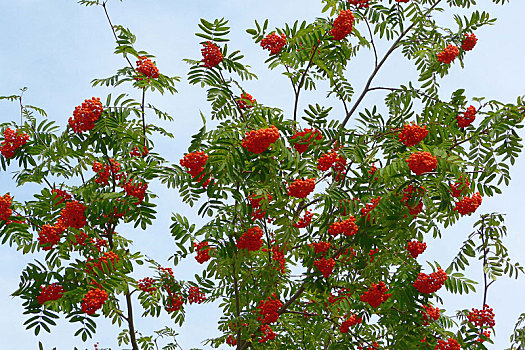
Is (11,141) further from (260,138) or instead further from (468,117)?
(468,117)

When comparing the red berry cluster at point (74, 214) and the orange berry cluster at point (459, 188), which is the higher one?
the red berry cluster at point (74, 214)

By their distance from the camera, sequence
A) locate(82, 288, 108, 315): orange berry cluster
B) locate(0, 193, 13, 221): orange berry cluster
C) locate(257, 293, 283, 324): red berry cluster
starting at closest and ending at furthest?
locate(82, 288, 108, 315): orange berry cluster → locate(0, 193, 13, 221): orange berry cluster → locate(257, 293, 283, 324): red berry cluster

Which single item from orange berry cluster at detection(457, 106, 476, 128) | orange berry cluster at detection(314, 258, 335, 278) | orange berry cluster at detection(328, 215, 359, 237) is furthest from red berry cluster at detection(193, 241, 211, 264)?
orange berry cluster at detection(457, 106, 476, 128)

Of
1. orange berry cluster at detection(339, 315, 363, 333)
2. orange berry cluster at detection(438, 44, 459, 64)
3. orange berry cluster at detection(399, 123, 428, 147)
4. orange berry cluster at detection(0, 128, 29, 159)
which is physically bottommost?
orange berry cluster at detection(339, 315, 363, 333)

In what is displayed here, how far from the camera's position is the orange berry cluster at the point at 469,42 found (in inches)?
268

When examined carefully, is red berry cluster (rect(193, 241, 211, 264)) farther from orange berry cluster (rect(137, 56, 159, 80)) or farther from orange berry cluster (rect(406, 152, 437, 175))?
orange berry cluster (rect(406, 152, 437, 175))

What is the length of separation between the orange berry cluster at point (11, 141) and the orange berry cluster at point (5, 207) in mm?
600

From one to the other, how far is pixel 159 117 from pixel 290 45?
1.66 m

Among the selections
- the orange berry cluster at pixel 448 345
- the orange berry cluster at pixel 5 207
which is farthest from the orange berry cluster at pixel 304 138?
the orange berry cluster at pixel 5 207

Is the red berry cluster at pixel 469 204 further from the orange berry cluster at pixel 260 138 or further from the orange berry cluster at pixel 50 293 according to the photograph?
the orange berry cluster at pixel 50 293

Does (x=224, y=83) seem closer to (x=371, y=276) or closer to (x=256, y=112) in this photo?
(x=256, y=112)

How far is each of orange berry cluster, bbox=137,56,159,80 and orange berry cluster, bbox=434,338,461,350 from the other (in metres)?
3.93

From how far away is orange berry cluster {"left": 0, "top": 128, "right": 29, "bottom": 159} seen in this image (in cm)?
567

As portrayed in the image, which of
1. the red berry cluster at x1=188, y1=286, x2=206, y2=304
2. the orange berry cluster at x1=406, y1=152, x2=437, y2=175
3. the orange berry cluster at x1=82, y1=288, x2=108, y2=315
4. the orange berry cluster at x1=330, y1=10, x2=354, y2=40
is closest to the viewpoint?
the orange berry cluster at x1=406, y1=152, x2=437, y2=175
